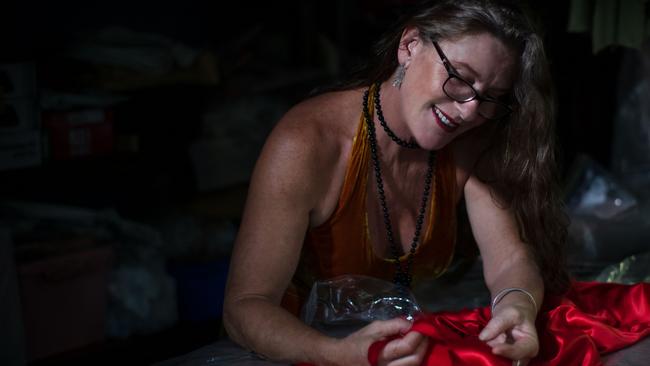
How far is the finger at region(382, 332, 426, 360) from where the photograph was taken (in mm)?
1329

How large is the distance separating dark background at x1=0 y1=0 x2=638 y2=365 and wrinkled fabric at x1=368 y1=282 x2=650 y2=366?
1.17 metres

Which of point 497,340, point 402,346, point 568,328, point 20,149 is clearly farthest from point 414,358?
point 20,149

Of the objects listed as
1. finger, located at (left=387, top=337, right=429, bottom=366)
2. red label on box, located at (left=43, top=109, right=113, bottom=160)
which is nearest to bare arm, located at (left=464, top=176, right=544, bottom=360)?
finger, located at (left=387, top=337, right=429, bottom=366)

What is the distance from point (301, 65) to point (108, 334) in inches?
61.6

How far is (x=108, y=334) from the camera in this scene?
2.87 m

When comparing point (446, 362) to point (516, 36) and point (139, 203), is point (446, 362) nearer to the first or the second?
point (516, 36)

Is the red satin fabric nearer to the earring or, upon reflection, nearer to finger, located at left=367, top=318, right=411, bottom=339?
finger, located at left=367, top=318, right=411, bottom=339

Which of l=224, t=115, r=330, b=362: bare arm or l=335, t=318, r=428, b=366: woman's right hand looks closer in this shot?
l=335, t=318, r=428, b=366: woman's right hand

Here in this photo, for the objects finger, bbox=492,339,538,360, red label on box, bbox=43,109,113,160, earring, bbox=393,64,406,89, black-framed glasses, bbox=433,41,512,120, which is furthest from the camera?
red label on box, bbox=43,109,113,160

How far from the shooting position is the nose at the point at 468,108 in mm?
1610

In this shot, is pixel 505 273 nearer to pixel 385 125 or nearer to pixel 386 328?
pixel 385 125

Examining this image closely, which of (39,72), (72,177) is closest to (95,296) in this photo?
(72,177)

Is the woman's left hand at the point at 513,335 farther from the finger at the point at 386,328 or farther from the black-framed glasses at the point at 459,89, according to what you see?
the black-framed glasses at the point at 459,89

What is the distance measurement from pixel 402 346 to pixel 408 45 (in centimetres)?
64
